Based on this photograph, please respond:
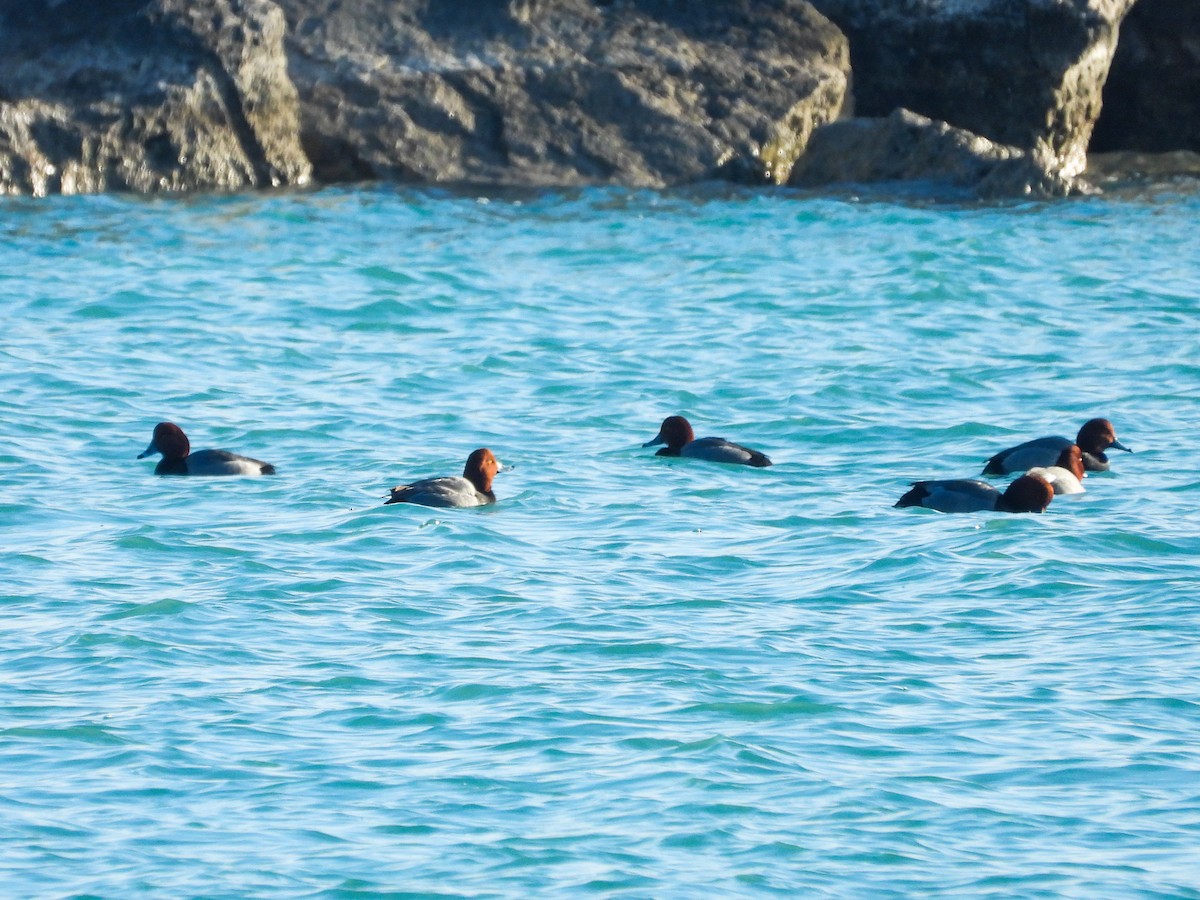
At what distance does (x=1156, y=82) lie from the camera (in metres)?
23.5

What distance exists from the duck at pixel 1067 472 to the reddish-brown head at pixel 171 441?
16.2ft

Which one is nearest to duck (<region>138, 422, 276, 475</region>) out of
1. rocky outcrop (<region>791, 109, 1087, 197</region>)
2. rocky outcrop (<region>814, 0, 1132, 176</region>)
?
rocky outcrop (<region>791, 109, 1087, 197</region>)

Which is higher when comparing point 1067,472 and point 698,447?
point 1067,472

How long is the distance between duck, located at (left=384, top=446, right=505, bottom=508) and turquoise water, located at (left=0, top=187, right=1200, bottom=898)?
13 cm

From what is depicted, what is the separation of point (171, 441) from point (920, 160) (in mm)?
11461

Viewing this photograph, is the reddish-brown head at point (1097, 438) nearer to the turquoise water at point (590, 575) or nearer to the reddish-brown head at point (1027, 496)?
the turquoise water at point (590, 575)

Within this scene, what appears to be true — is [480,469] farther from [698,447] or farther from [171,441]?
[171,441]

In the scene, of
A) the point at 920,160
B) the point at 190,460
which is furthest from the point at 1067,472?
the point at 920,160

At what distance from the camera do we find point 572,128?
21.4 meters

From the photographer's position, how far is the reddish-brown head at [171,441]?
11680 millimetres

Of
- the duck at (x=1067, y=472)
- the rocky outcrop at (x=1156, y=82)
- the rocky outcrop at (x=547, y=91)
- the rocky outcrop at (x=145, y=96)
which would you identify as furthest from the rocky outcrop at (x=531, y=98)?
the duck at (x=1067, y=472)

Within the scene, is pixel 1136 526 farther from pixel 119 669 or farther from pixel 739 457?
pixel 119 669

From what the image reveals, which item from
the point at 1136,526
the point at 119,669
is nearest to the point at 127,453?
the point at 119,669

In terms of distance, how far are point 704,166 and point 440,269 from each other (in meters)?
4.77
